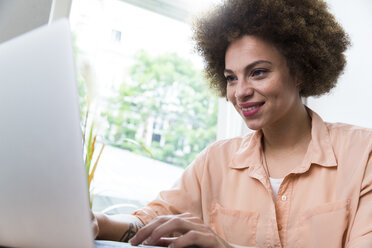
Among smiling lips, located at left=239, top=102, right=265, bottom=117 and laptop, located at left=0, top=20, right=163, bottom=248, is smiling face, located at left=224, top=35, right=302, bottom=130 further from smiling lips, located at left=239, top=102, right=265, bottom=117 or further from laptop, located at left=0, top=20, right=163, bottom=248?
laptop, located at left=0, top=20, right=163, bottom=248

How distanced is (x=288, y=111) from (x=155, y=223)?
0.81 metres

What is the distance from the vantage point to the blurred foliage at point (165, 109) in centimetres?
250

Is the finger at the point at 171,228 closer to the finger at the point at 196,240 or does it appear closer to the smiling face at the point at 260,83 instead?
the finger at the point at 196,240

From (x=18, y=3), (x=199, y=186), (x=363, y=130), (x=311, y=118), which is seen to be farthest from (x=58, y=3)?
(x=363, y=130)

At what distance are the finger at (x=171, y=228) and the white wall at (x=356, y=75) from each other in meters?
1.84

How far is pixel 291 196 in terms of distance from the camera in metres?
1.24

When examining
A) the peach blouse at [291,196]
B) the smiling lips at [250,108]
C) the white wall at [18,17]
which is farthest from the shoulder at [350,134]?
the white wall at [18,17]

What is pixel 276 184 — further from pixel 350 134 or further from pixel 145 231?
pixel 145 231

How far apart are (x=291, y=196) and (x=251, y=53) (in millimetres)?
555

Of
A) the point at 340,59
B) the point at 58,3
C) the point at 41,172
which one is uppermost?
the point at 58,3

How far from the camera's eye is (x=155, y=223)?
2.58 ft

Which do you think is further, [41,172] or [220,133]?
[220,133]

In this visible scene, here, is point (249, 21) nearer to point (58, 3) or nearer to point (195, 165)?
point (195, 165)

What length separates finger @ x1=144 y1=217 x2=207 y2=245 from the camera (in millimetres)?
755
